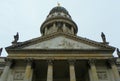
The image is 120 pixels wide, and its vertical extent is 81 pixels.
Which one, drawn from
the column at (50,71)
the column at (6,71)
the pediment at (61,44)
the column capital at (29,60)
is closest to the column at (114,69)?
the pediment at (61,44)

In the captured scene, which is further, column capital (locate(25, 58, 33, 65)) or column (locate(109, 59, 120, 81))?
column capital (locate(25, 58, 33, 65))

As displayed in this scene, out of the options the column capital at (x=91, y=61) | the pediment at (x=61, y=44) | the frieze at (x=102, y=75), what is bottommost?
the frieze at (x=102, y=75)

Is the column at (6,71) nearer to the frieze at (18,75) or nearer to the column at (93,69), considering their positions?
the frieze at (18,75)

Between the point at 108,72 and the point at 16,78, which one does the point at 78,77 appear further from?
the point at 16,78

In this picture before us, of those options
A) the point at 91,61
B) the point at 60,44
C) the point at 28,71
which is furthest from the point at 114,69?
the point at 28,71

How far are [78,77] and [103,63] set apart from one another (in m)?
4.21

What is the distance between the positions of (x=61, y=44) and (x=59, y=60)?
242 centimetres

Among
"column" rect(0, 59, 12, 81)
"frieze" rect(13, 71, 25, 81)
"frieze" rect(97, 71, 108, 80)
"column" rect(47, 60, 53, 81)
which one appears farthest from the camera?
"frieze" rect(97, 71, 108, 80)

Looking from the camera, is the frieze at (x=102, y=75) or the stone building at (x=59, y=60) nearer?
the stone building at (x=59, y=60)

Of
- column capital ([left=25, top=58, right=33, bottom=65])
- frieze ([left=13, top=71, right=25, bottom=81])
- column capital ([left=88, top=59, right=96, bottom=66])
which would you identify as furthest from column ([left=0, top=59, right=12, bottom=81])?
column capital ([left=88, top=59, right=96, bottom=66])

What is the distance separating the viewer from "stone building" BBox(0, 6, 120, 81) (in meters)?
21.3

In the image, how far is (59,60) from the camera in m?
22.1

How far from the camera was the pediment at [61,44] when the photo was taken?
23266 millimetres

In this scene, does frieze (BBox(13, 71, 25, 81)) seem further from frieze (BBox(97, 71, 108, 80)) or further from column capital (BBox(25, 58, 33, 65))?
frieze (BBox(97, 71, 108, 80))
